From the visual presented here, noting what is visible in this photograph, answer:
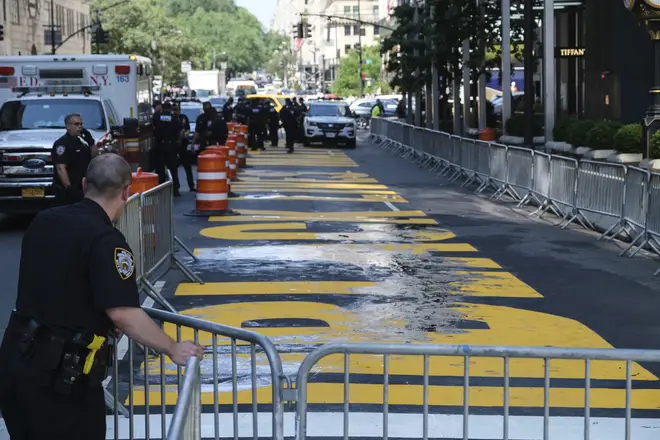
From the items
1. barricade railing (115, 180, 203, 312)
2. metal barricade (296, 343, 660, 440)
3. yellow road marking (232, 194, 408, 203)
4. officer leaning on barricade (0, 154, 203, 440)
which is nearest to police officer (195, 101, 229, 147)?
yellow road marking (232, 194, 408, 203)

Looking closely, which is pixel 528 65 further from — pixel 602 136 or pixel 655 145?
pixel 655 145

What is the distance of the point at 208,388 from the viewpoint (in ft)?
30.7

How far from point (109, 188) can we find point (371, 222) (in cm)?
1592

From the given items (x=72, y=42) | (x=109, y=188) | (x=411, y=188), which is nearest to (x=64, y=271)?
(x=109, y=188)

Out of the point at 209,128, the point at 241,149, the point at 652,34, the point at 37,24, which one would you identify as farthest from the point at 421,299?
the point at 37,24

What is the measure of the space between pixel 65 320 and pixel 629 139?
18.6 m

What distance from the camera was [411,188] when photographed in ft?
95.9

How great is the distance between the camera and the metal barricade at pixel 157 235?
470 inches

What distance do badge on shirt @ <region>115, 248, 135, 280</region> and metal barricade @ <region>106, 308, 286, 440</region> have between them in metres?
0.52

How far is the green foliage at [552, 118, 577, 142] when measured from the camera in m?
28.0

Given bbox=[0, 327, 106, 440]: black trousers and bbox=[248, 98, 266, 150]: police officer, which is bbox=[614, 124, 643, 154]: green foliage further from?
bbox=[248, 98, 266, 150]: police officer

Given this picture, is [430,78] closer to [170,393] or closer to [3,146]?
[3,146]

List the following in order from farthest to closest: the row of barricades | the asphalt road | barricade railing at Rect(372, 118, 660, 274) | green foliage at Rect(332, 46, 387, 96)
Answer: green foliage at Rect(332, 46, 387, 96)
the row of barricades
barricade railing at Rect(372, 118, 660, 274)
the asphalt road

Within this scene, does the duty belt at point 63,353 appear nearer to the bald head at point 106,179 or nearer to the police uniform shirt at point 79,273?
the police uniform shirt at point 79,273
